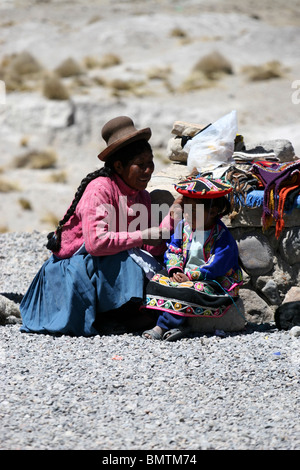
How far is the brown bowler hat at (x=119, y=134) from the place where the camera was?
4.65 metres

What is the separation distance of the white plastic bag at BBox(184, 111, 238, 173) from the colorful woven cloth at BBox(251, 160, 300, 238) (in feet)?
1.46

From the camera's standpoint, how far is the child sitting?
4.53m

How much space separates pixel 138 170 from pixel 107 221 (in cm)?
39

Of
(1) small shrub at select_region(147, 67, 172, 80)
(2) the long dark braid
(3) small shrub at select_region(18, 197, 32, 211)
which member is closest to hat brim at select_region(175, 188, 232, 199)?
(2) the long dark braid

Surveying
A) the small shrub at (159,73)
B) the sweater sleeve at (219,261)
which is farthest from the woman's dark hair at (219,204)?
the small shrub at (159,73)

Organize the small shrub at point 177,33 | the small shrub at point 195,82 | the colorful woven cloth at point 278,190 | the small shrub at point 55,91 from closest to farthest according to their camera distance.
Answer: the colorful woven cloth at point 278,190 → the small shrub at point 55,91 → the small shrub at point 195,82 → the small shrub at point 177,33

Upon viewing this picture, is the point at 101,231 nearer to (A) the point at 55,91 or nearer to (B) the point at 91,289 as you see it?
(B) the point at 91,289

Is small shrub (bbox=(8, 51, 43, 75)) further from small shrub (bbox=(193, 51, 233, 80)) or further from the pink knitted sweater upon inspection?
the pink knitted sweater

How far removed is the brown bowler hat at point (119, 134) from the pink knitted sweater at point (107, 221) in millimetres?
199

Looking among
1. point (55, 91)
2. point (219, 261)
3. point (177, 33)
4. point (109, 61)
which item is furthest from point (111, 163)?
point (177, 33)

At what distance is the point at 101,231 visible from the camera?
454 centimetres

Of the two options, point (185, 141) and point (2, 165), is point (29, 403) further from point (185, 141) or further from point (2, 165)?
point (2, 165)

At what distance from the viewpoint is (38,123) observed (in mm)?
17828

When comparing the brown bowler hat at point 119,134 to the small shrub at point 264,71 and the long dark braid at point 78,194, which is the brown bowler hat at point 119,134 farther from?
the small shrub at point 264,71
